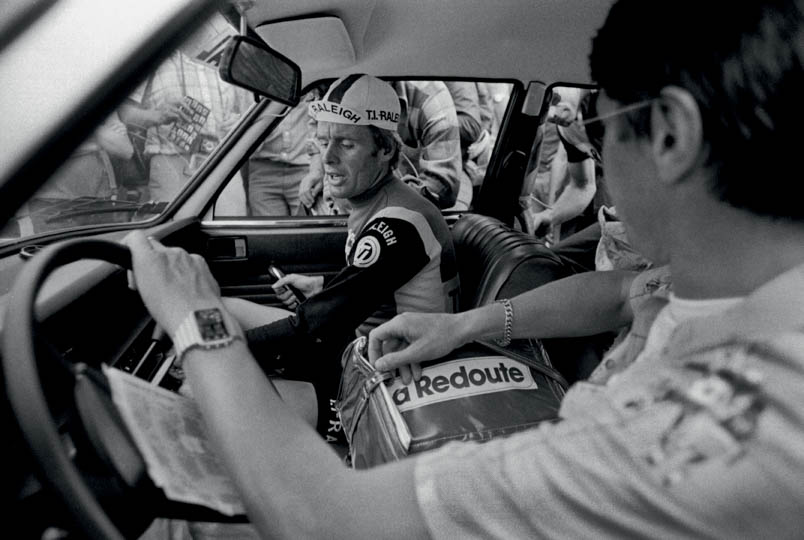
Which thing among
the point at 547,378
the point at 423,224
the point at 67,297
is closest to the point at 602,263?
the point at 423,224

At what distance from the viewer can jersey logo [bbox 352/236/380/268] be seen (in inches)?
74.2

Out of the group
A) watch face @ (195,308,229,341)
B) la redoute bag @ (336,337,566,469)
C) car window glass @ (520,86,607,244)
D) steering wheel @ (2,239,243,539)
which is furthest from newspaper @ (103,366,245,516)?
car window glass @ (520,86,607,244)

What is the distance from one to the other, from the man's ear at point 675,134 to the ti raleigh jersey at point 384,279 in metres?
1.24

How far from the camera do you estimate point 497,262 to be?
6.24ft

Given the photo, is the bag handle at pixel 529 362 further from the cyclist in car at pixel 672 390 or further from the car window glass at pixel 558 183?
the car window glass at pixel 558 183

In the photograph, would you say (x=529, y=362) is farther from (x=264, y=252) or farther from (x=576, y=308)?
(x=264, y=252)

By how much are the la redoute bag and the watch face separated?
1.52 feet

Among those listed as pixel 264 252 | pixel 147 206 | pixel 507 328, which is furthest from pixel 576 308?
pixel 147 206

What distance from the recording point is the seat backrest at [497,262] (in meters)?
1.77

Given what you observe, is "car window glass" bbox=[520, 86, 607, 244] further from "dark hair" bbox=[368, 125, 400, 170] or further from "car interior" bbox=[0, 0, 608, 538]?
"dark hair" bbox=[368, 125, 400, 170]

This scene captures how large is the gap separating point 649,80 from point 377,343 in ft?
2.60

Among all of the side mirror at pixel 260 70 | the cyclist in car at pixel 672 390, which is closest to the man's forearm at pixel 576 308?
the cyclist in car at pixel 672 390

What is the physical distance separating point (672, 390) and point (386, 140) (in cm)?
178

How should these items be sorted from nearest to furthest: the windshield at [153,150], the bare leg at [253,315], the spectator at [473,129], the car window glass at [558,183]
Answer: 1. the windshield at [153,150]
2. the bare leg at [253,315]
3. the car window glass at [558,183]
4. the spectator at [473,129]
